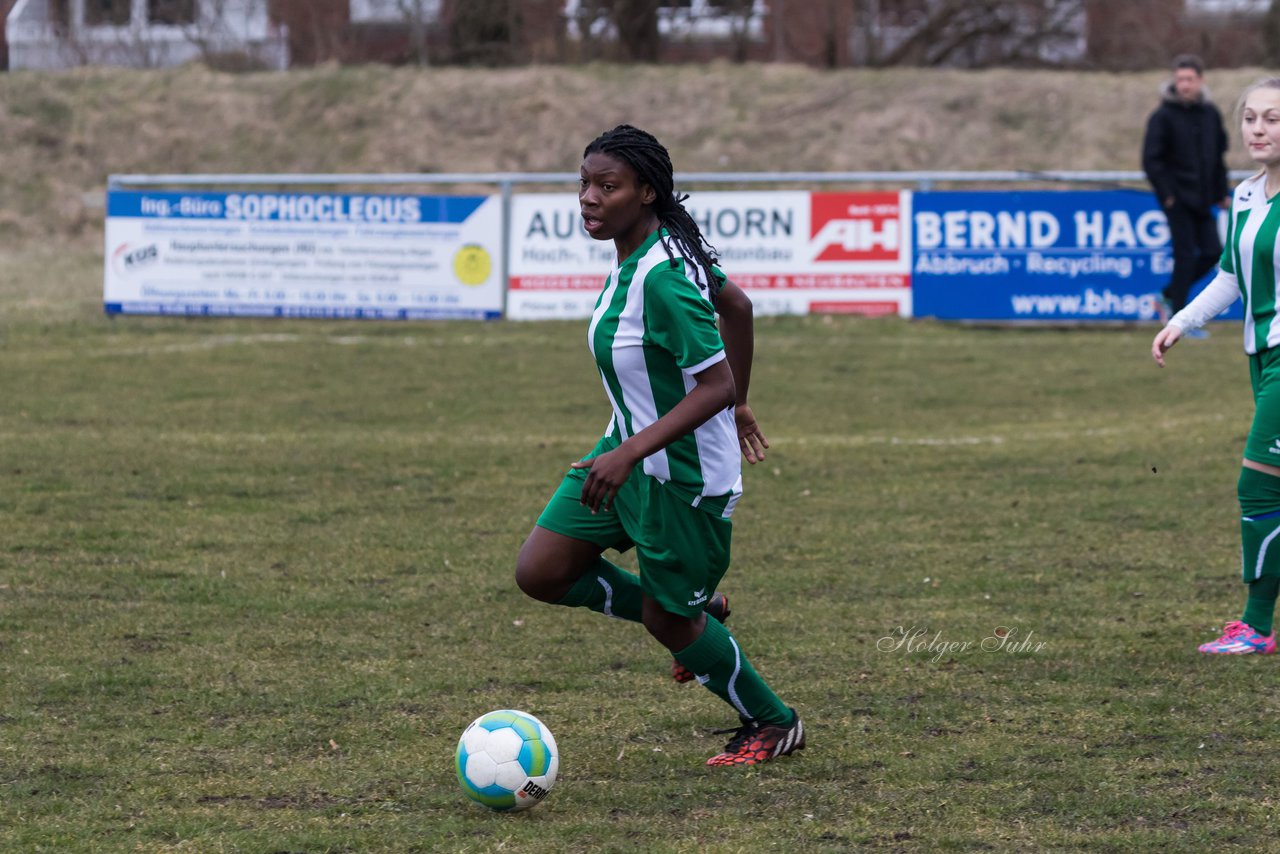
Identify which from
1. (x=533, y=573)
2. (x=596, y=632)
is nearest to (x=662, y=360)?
(x=533, y=573)

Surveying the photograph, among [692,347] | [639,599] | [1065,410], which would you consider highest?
[692,347]

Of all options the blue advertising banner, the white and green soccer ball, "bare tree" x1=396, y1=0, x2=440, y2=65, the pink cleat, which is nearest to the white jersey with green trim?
the pink cleat

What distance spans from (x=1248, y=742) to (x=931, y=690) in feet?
3.36

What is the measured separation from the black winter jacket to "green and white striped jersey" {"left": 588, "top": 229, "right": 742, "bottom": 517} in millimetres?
11316

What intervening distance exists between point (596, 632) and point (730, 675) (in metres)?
1.67

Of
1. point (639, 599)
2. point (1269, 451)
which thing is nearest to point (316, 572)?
point (639, 599)

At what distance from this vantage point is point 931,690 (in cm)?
548

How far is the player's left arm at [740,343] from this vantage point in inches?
189

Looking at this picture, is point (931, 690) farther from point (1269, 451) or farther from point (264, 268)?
point (264, 268)

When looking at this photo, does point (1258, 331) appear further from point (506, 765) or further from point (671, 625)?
point (506, 765)

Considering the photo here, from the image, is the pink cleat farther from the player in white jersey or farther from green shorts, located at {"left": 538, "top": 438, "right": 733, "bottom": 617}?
green shorts, located at {"left": 538, "top": 438, "right": 733, "bottom": 617}

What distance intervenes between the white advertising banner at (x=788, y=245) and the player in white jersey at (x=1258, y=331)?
10722mm

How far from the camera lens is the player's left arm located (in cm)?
480

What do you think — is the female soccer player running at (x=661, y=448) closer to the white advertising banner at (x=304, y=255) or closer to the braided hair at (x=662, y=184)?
the braided hair at (x=662, y=184)
